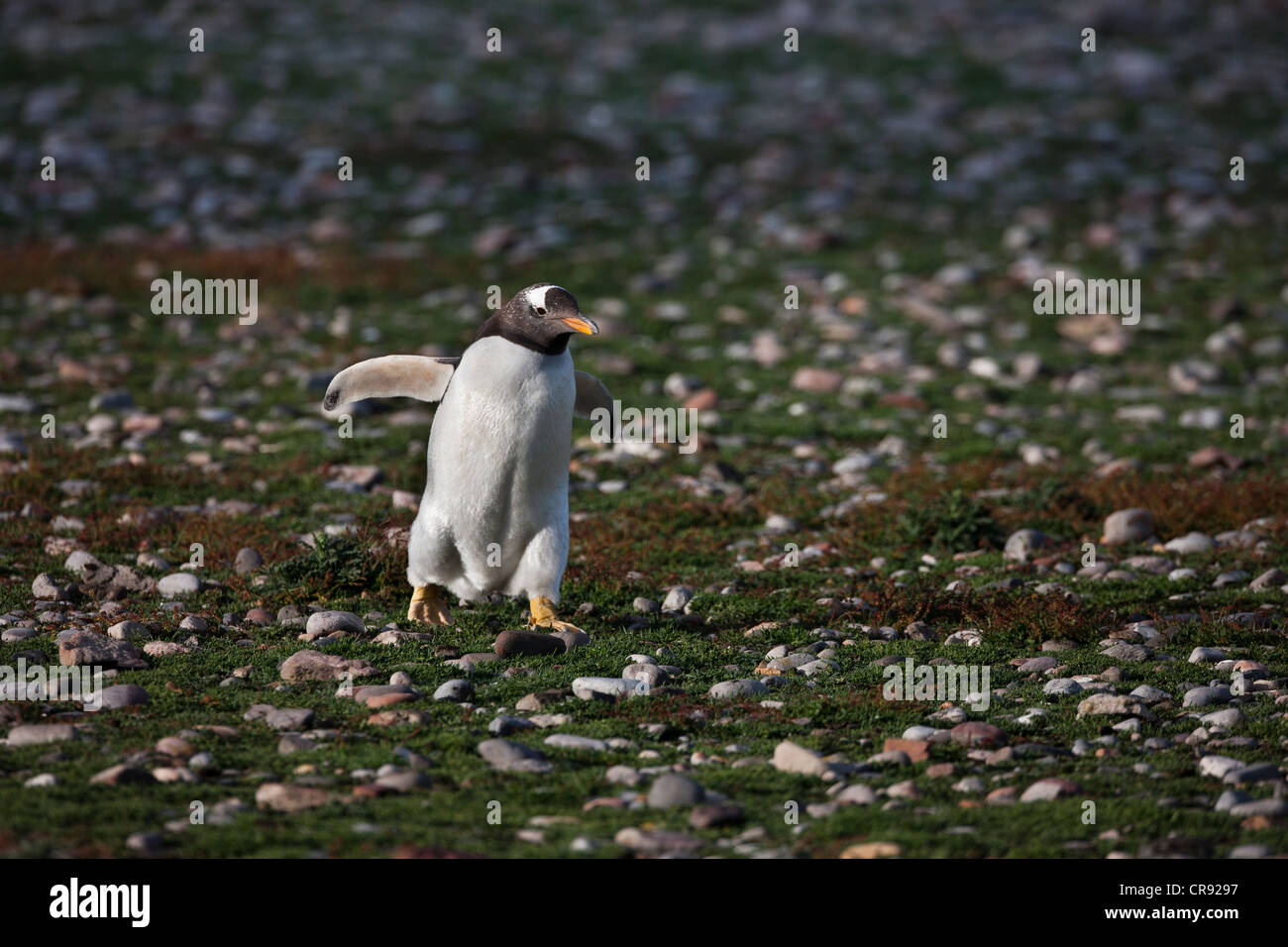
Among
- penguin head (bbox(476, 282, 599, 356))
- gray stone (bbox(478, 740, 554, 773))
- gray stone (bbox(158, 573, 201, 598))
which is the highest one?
penguin head (bbox(476, 282, 599, 356))

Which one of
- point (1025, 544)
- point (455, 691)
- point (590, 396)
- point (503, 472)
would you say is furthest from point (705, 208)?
point (455, 691)

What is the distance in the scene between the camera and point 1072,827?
202 inches

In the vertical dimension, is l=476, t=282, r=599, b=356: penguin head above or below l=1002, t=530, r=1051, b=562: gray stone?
above

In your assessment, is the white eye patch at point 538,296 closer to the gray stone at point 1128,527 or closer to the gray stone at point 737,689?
the gray stone at point 737,689

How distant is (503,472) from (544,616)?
805mm

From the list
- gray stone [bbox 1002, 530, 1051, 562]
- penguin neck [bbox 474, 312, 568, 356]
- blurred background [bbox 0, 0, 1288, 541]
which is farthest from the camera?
blurred background [bbox 0, 0, 1288, 541]

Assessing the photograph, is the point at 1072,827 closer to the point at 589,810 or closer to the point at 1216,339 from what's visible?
the point at 589,810

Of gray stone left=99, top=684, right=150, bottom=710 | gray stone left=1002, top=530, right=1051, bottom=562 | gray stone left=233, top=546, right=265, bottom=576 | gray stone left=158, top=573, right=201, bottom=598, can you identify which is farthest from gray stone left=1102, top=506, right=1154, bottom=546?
gray stone left=99, top=684, right=150, bottom=710

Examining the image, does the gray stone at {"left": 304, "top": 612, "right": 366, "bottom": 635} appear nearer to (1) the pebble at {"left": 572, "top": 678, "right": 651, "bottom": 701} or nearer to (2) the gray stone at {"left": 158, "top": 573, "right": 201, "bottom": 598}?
(2) the gray stone at {"left": 158, "top": 573, "right": 201, "bottom": 598}

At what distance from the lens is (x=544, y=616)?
7.63m

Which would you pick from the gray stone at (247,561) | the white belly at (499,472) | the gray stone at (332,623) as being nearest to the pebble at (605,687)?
the white belly at (499,472)

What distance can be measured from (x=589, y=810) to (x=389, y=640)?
2.28m

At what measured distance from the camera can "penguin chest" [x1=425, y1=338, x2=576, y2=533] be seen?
7465 mm

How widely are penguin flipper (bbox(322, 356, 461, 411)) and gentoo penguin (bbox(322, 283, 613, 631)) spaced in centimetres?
22
